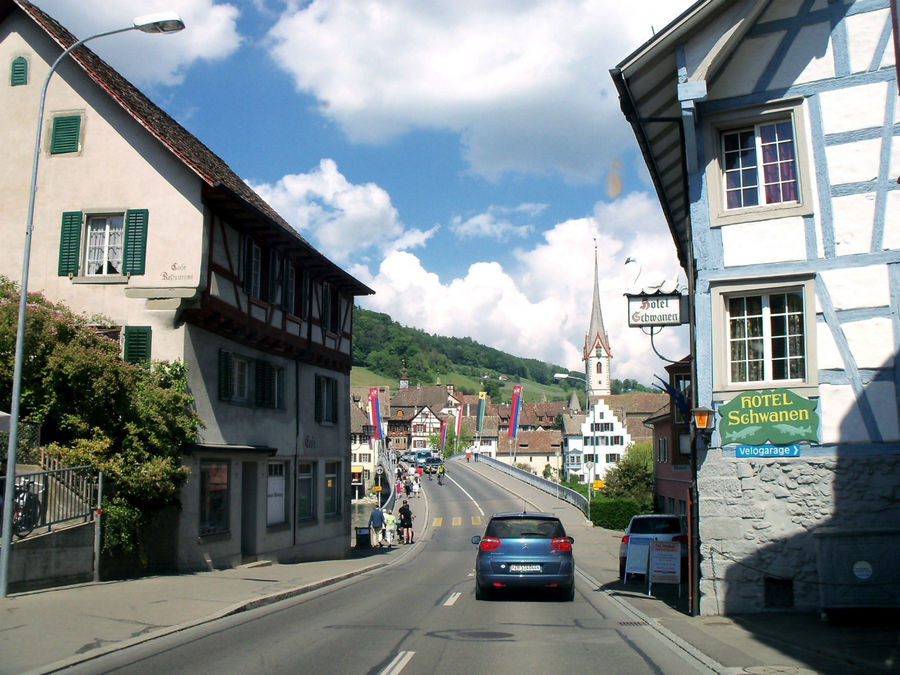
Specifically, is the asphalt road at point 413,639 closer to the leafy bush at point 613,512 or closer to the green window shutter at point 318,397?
the green window shutter at point 318,397

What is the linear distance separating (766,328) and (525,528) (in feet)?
18.7

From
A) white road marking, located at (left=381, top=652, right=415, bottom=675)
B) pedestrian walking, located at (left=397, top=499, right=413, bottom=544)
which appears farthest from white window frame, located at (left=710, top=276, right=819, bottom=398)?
pedestrian walking, located at (left=397, top=499, right=413, bottom=544)

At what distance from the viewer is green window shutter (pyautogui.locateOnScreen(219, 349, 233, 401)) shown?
20.2 m

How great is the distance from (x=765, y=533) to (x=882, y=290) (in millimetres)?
3913

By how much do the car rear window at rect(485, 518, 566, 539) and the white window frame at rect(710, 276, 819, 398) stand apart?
4332 mm

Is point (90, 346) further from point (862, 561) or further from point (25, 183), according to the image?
point (862, 561)

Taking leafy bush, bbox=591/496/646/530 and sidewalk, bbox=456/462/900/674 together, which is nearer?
sidewalk, bbox=456/462/900/674

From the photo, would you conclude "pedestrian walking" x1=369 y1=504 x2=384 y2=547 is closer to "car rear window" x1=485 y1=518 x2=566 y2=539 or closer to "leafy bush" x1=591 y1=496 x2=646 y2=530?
"leafy bush" x1=591 y1=496 x2=646 y2=530

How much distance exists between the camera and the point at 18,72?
2017 cm

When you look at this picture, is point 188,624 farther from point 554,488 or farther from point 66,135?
Result: point 554,488

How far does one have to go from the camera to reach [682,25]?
1247cm

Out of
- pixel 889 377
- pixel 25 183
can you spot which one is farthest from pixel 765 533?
pixel 25 183

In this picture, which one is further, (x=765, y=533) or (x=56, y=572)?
(x=56, y=572)

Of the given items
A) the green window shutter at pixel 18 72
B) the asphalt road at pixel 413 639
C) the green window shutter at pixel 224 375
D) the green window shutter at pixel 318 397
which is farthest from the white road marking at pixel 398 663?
the green window shutter at pixel 318 397
